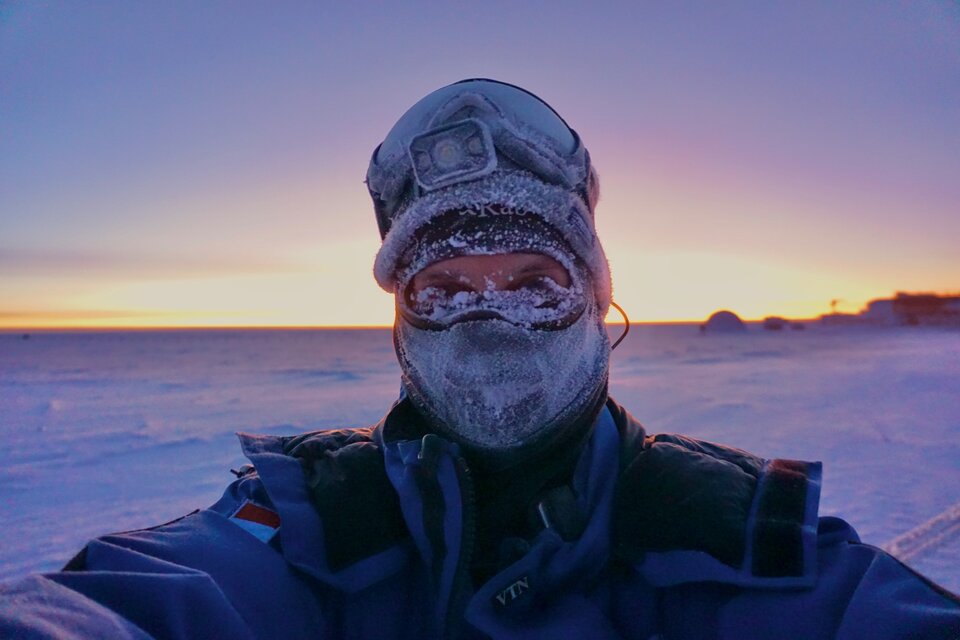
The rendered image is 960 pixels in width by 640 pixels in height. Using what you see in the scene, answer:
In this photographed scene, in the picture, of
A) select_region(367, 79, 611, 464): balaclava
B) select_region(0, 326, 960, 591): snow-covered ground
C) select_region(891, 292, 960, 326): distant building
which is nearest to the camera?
select_region(367, 79, 611, 464): balaclava

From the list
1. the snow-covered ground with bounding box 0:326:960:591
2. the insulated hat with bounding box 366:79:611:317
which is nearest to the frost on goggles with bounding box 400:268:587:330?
the insulated hat with bounding box 366:79:611:317

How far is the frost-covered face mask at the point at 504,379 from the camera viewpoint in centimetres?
164

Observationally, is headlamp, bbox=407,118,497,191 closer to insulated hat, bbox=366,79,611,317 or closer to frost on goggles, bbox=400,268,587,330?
insulated hat, bbox=366,79,611,317

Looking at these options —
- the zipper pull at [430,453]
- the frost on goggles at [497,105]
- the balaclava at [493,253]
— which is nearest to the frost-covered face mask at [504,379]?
the balaclava at [493,253]

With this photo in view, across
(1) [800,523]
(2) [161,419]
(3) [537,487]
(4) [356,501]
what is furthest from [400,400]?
(2) [161,419]

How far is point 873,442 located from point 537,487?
6.71 meters

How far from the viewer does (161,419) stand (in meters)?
9.70

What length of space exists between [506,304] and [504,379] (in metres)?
0.23

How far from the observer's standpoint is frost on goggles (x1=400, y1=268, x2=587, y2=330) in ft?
5.65

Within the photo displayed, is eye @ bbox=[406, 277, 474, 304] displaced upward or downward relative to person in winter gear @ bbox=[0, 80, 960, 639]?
upward

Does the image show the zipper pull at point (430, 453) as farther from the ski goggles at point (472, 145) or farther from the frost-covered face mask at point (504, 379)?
the ski goggles at point (472, 145)

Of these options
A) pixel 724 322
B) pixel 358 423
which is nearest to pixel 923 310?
pixel 724 322

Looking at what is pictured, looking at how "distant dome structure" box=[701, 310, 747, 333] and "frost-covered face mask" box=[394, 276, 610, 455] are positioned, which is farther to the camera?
"distant dome structure" box=[701, 310, 747, 333]

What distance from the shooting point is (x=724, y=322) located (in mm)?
62312
